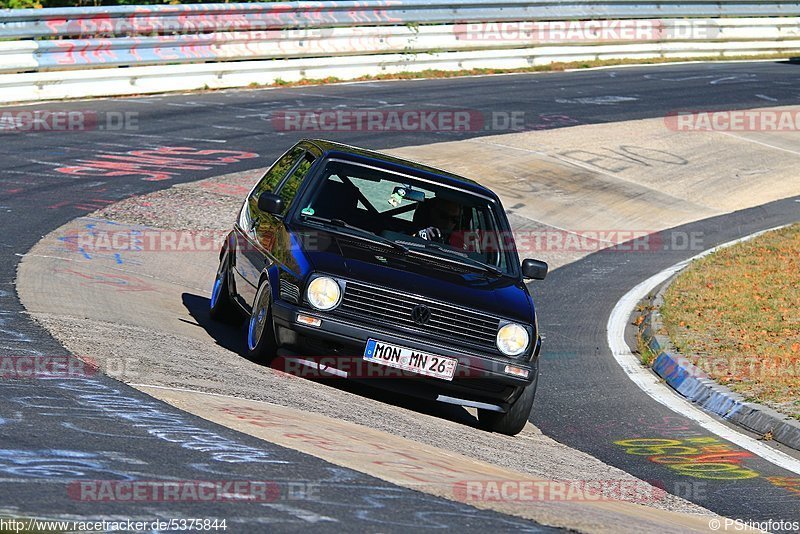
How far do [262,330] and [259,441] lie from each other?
7.81 ft

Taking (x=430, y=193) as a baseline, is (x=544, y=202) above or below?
below

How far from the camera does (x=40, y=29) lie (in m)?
21.3

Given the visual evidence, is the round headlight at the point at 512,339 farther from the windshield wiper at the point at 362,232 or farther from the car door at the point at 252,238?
the car door at the point at 252,238

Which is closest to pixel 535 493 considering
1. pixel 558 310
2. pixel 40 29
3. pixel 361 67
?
pixel 558 310

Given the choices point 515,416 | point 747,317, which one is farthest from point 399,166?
point 747,317

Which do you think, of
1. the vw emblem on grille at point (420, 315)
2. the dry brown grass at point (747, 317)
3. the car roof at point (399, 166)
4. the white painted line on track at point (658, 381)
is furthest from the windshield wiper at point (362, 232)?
the dry brown grass at point (747, 317)

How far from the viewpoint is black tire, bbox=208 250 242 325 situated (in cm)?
1062

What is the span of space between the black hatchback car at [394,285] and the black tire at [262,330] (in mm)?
10

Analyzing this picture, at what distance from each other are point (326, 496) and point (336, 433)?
1456 millimetres

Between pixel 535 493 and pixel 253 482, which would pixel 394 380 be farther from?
pixel 253 482

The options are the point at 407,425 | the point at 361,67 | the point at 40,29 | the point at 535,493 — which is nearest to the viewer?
the point at 535,493

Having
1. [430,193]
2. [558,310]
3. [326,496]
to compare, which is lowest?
[558,310]

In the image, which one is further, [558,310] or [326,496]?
[558,310]

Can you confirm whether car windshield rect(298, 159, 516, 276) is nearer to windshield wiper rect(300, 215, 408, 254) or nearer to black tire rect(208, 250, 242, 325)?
windshield wiper rect(300, 215, 408, 254)
